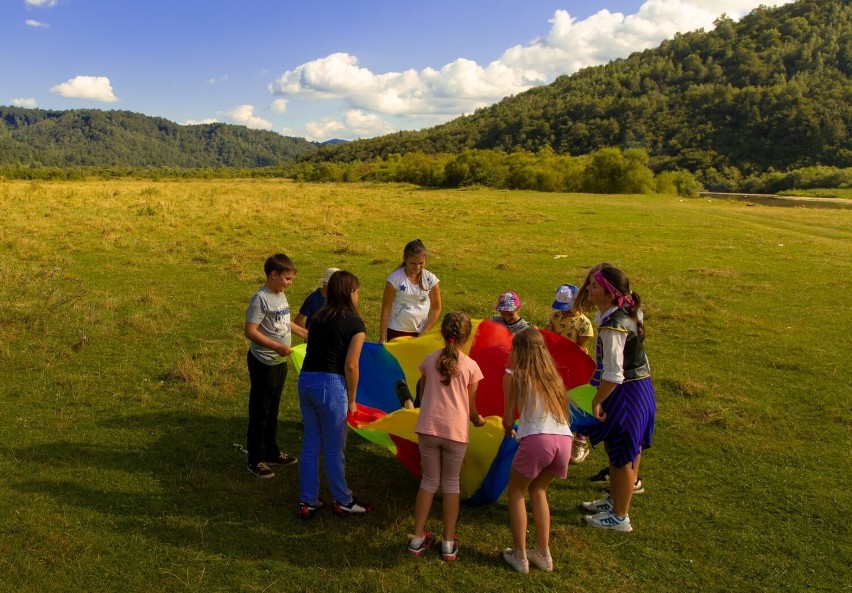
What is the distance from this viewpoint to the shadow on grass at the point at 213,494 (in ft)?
15.4

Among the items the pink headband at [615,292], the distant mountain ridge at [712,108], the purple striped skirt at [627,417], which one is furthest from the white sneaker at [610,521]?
the distant mountain ridge at [712,108]

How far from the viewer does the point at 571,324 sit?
6340 mm

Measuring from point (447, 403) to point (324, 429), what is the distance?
3.86ft

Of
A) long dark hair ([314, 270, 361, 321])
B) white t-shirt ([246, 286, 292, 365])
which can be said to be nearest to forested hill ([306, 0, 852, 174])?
white t-shirt ([246, 286, 292, 365])

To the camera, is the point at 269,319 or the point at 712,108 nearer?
the point at 269,319

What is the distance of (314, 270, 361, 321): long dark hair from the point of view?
481cm

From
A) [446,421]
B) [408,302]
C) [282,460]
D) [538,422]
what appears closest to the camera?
[538,422]

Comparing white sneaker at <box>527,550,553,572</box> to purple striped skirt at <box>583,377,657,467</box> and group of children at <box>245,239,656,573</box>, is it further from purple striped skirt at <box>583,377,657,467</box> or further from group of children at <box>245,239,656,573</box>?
purple striped skirt at <box>583,377,657,467</box>

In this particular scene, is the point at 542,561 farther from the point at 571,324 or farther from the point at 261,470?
the point at 261,470

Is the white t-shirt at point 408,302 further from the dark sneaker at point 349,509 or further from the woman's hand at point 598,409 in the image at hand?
the woman's hand at point 598,409

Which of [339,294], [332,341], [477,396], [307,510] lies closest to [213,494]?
[307,510]

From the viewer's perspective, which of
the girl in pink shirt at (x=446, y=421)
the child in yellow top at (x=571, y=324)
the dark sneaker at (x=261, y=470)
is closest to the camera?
the girl in pink shirt at (x=446, y=421)

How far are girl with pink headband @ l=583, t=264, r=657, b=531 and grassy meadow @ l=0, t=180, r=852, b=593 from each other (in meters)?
0.50

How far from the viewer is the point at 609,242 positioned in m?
23.7
